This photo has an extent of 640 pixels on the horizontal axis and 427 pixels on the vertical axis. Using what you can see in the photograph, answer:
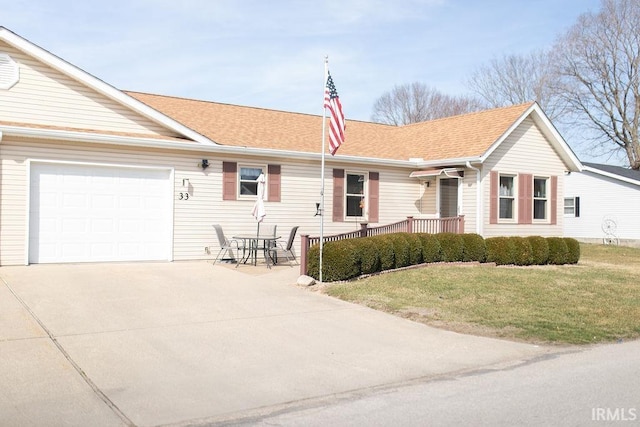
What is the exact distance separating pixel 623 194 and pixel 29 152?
25264mm

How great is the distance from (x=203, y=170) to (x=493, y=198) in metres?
8.72

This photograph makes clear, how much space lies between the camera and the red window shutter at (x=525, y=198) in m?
18.7

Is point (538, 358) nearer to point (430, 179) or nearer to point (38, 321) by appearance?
point (38, 321)

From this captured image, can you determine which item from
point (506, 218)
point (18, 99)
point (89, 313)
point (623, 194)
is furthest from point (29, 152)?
point (623, 194)

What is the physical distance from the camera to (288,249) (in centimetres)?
1540

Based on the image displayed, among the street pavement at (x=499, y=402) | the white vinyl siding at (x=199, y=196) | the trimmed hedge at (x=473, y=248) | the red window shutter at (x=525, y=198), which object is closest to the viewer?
the street pavement at (x=499, y=402)

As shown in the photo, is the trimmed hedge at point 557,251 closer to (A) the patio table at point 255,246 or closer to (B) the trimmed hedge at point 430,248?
(B) the trimmed hedge at point 430,248

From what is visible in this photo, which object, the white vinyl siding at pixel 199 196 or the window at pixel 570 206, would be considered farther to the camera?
the window at pixel 570 206

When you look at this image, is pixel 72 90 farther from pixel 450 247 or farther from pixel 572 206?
pixel 572 206

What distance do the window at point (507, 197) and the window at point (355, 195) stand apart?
4.37 metres

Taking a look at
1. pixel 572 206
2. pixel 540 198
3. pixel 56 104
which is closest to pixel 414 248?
pixel 540 198

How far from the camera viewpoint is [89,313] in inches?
346

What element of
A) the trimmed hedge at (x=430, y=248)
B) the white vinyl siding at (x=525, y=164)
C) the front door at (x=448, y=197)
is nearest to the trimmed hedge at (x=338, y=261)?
the trimmed hedge at (x=430, y=248)

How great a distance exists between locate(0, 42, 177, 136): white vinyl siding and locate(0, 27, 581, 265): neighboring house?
0.9 inches
